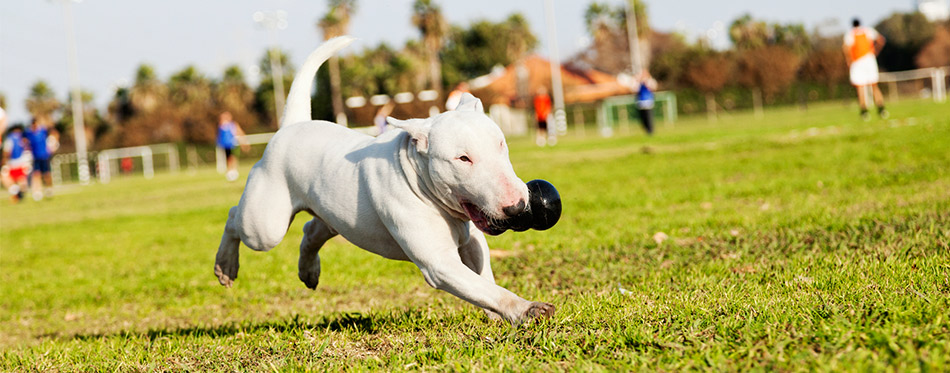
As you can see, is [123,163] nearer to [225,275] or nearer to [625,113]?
[625,113]

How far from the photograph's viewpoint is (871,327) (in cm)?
300

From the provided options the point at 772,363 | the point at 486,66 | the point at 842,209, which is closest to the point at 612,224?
the point at 842,209

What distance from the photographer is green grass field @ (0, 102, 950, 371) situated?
3174 millimetres

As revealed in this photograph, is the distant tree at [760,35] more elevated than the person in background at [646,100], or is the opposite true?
the distant tree at [760,35]

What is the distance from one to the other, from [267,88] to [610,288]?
68092 millimetres

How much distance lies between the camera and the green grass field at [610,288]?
3174mm

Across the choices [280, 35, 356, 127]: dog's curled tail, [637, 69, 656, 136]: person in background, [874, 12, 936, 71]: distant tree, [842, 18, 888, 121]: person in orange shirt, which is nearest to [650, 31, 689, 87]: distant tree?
[874, 12, 936, 71]: distant tree

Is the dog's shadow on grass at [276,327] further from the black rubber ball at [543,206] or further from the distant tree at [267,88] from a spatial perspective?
the distant tree at [267,88]

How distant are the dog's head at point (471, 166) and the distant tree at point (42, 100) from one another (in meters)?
81.6

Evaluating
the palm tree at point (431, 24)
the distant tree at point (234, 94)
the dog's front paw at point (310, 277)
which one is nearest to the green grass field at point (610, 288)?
the dog's front paw at point (310, 277)

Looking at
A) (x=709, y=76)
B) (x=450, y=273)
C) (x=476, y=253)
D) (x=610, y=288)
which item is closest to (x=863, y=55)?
(x=610, y=288)

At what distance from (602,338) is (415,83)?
214ft

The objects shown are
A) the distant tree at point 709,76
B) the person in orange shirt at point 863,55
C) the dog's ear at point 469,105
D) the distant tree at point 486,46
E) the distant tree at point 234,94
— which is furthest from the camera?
the distant tree at point 486,46

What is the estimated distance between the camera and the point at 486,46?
276 feet
